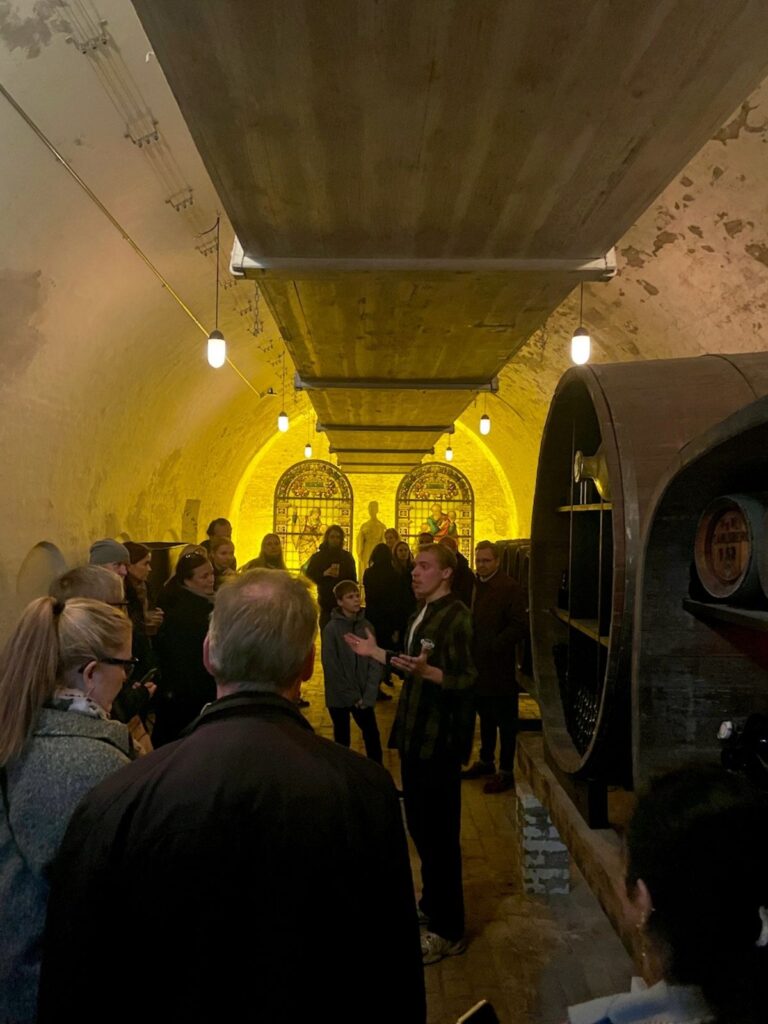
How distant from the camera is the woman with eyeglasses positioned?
5.82 ft

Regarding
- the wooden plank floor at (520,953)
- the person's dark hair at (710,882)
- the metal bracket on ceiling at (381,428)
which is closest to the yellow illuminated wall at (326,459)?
the metal bracket on ceiling at (381,428)

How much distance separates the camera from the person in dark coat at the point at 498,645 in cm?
574

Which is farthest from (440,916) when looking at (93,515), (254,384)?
(254,384)

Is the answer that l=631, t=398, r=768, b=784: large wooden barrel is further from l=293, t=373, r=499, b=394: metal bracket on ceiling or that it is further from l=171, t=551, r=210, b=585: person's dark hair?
l=293, t=373, r=499, b=394: metal bracket on ceiling

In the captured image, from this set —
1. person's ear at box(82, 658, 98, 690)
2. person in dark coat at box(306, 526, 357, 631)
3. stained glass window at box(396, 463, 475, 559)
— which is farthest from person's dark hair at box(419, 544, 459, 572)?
stained glass window at box(396, 463, 475, 559)

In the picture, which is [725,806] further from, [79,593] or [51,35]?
[51,35]

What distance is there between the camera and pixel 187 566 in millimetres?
4664

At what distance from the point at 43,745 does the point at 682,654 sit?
169 centimetres

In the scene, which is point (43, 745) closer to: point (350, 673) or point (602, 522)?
point (602, 522)

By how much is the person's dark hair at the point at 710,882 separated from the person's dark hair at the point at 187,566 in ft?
12.2

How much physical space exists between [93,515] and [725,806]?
799 cm

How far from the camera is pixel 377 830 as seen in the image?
150 centimetres

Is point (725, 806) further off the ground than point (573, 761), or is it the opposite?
point (725, 806)

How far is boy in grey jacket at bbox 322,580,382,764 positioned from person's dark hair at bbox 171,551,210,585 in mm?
1085
